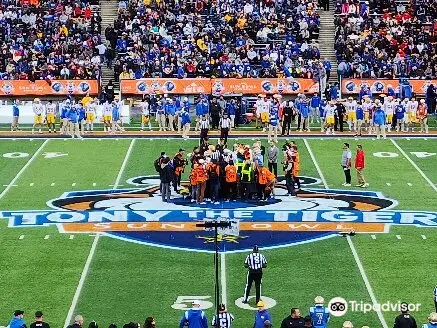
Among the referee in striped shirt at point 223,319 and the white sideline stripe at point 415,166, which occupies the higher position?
the white sideline stripe at point 415,166

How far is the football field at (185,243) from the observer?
77.6 ft

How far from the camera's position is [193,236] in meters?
28.7

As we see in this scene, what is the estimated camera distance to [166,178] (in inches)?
1272

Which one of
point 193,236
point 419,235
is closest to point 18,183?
point 193,236

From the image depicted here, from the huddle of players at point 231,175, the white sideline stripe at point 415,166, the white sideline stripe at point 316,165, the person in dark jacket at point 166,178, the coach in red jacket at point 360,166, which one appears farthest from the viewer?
the white sideline stripe at point 316,165

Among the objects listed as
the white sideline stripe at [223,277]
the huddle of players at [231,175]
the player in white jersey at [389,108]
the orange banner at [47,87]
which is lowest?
the white sideline stripe at [223,277]

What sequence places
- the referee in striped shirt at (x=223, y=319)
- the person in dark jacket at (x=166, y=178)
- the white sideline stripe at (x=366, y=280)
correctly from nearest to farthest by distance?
1. the referee in striped shirt at (x=223, y=319)
2. the white sideline stripe at (x=366, y=280)
3. the person in dark jacket at (x=166, y=178)

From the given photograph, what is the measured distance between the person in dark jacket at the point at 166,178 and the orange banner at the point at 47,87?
1663cm

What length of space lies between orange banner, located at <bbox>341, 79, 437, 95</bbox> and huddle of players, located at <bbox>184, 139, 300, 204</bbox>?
649 inches

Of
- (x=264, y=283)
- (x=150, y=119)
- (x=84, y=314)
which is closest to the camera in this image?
(x=84, y=314)

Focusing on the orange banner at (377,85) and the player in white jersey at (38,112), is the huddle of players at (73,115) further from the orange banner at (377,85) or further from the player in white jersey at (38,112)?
the orange banner at (377,85)

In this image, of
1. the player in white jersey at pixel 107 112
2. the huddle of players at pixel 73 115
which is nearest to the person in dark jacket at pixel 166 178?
the huddle of players at pixel 73 115

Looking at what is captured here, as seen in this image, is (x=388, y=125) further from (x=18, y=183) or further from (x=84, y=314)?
(x=84, y=314)

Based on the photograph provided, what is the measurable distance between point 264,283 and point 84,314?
3688 mm
